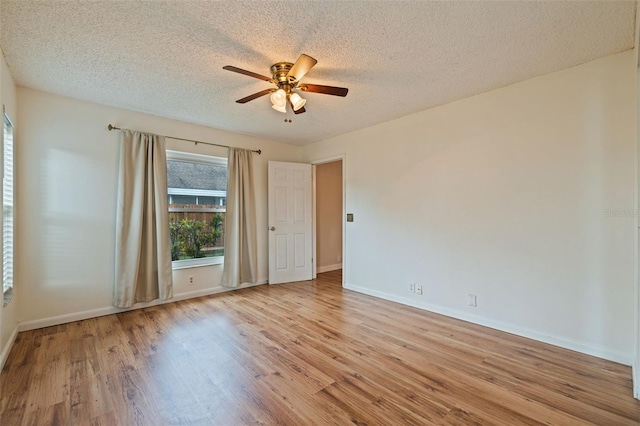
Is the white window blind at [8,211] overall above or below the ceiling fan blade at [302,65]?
below

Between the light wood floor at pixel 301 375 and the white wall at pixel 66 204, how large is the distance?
340 millimetres

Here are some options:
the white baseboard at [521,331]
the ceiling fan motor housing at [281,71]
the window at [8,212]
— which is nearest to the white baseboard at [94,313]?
the window at [8,212]

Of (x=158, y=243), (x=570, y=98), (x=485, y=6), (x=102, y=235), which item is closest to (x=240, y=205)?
(x=158, y=243)

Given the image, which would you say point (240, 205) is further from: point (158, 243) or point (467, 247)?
point (467, 247)

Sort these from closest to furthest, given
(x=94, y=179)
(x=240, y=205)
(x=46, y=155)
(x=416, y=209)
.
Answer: (x=46, y=155)
(x=94, y=179)
(x=416, y=209)
(x=240, y=205)

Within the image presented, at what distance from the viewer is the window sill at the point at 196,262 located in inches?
160

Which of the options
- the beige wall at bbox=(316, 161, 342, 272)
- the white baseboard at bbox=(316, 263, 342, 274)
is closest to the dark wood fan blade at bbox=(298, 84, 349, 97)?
the beige wall at bbox=(316, 161, 342, 272)

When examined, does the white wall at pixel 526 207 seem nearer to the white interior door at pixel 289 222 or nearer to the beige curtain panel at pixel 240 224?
the white interior door at pixel 289 222

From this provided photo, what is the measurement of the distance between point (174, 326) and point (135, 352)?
58 cm

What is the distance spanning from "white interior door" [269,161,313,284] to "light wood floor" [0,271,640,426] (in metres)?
1.74

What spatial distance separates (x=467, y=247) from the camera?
10.5ft

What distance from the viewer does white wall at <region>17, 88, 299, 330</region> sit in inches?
117

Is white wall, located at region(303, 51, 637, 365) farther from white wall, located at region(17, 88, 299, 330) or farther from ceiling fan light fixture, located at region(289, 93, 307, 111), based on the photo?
white wall, located at region(17, 88, 299, 330)

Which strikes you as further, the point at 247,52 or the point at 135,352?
the point at 135,352
